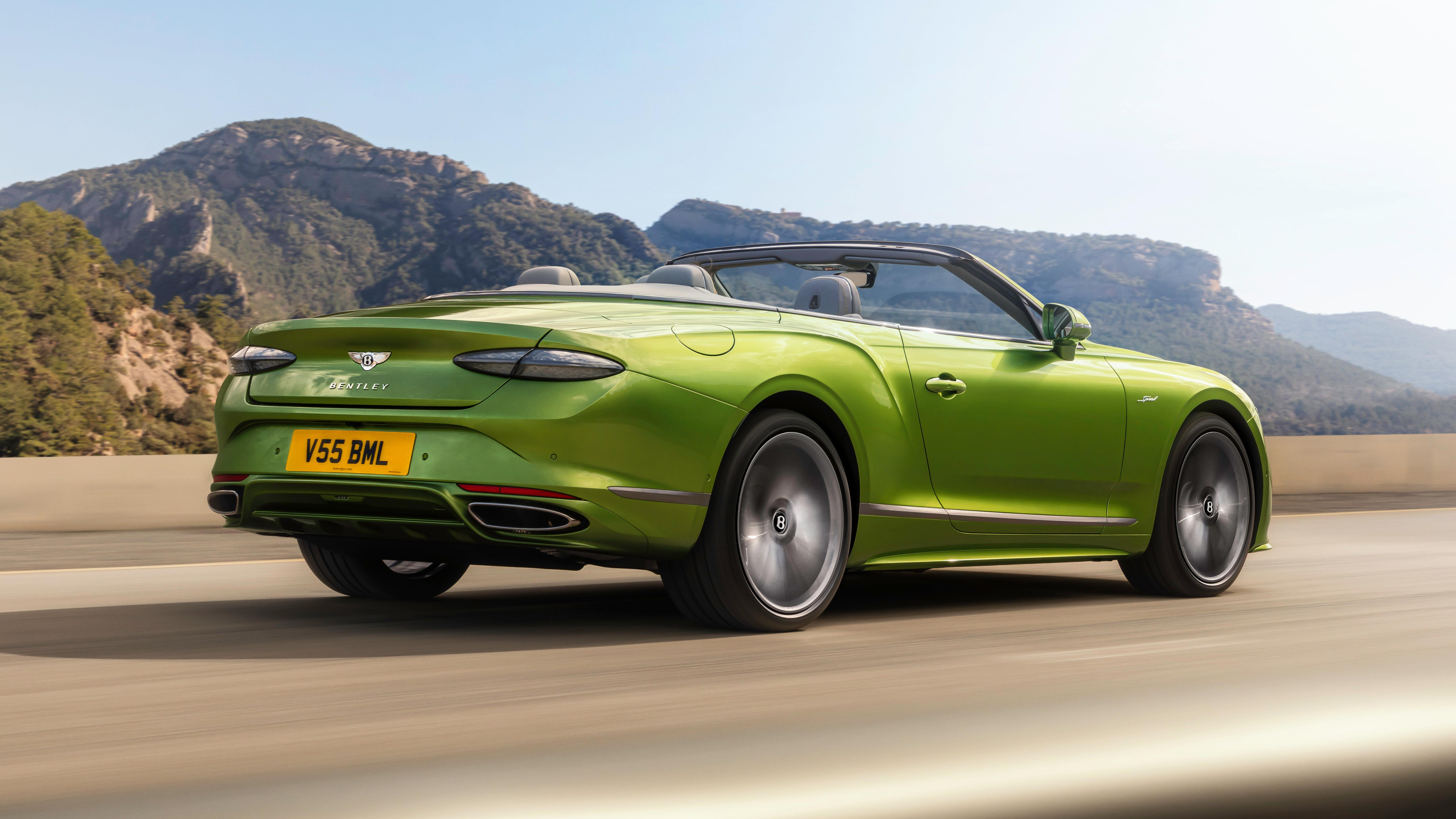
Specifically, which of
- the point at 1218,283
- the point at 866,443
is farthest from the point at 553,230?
the point at 866,443

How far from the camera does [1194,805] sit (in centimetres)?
281

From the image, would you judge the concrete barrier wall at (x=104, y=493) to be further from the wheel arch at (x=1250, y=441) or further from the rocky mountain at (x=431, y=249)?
the rocky mountain at (x=431, y=249)

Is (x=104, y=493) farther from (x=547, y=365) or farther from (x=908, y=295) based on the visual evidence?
(x=547, y=365)

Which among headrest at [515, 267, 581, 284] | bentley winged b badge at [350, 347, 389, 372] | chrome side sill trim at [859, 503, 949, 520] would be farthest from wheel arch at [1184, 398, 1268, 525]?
bentley winged b badge at [350, 347, 389, 372]

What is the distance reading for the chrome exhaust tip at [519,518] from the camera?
4.23m

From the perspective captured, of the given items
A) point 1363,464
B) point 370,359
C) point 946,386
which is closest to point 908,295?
point 946,386

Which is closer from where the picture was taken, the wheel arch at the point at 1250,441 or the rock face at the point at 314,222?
the wheel arch at the point at 1250,441

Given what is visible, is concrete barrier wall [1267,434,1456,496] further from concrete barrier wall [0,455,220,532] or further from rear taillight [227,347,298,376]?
rear taillight [227,347,298,376]

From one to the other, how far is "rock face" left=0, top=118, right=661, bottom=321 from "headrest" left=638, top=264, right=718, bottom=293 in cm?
8408

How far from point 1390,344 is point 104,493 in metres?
188

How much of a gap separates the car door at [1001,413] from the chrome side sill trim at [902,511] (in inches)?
2.5

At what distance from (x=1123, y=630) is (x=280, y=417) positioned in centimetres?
314

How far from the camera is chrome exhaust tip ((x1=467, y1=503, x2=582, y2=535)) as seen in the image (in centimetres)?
423

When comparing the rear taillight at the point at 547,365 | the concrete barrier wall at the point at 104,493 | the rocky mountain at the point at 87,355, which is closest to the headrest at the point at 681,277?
the rear taillight at the point at 547,365
